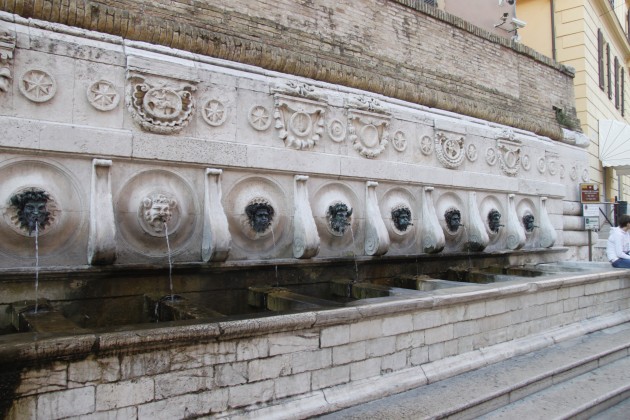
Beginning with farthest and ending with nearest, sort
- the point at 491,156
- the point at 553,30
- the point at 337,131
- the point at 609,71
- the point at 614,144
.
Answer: the point at 609,71 < the point at 553,30 < the point at 614,144 < the point at 491,156 < the point at 337,131

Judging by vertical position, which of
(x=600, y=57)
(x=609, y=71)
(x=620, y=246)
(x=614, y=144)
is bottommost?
(x=620, y=246)

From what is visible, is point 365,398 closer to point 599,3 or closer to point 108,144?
point 108,144

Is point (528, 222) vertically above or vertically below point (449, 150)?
below

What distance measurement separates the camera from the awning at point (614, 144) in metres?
14.1

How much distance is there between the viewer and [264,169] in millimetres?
6207

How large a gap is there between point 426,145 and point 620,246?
3853 millimetres

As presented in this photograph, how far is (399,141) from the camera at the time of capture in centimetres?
786

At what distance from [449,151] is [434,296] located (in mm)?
4220

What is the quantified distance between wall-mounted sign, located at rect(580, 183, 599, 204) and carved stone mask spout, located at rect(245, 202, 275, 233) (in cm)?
888

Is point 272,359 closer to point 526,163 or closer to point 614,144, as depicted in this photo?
point 526,163

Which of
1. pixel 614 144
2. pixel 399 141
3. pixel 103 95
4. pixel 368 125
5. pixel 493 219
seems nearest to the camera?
pixel 103 95

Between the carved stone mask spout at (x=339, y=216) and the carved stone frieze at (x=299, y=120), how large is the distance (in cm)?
90

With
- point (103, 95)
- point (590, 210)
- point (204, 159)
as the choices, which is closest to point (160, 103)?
point (103, 95)

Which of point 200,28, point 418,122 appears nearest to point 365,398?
point 200,28
